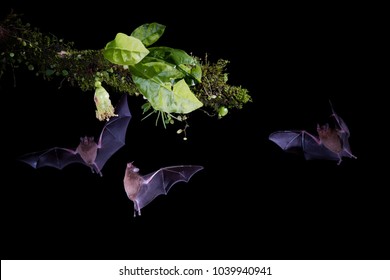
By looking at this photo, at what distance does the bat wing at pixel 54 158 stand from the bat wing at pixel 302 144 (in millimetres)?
1226

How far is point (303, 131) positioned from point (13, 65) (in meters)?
1.77

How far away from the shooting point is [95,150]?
3.13 m

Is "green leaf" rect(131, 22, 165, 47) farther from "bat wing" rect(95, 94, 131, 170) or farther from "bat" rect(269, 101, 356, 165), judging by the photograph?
"bat" rect(269, 101, 356, 165)

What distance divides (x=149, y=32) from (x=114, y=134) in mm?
736

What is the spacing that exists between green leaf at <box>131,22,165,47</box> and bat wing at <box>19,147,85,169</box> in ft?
2.85

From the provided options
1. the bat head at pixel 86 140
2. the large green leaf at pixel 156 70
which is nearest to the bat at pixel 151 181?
the bat head at pixel 86 140

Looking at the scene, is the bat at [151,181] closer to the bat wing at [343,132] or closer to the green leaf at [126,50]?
the green leaf at [126,50]

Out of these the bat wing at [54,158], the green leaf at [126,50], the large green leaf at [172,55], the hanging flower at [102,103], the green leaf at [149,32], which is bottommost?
the bat wing at [54,158]

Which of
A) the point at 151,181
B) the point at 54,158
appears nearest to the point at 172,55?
the point at 151,181

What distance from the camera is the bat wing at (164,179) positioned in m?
3.18

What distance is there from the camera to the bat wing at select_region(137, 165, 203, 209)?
3181 mm

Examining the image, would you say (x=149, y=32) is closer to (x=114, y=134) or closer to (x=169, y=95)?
(x=169, y=95)

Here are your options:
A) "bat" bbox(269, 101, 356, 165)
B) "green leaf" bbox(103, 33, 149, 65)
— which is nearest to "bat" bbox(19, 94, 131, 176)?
"green leaf" bbox(103, 33, 149, 65)
